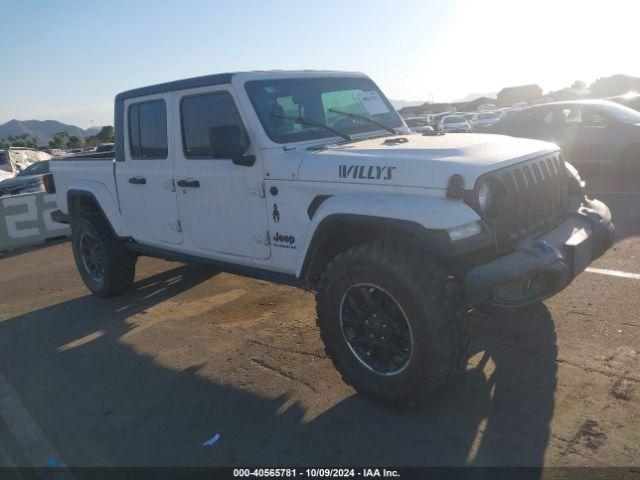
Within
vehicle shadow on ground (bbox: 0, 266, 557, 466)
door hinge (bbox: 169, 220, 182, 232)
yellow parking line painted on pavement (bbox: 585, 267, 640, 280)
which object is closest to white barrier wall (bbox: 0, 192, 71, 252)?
vehicle shadow on ground (bbox: 0, 266, 557, 466)

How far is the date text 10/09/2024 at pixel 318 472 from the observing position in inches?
113

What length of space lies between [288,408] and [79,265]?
3952 mm

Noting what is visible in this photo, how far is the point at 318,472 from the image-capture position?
116 inches

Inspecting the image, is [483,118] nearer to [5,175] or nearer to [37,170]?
[37,170]

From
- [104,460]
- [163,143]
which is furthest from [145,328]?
[104,460]

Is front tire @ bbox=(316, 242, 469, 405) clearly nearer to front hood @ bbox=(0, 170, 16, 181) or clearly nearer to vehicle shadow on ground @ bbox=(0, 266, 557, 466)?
vehicle shadow on ground @ bbox=(0, 266, 557, 466)

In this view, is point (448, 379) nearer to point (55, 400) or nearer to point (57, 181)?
point (55, 400)

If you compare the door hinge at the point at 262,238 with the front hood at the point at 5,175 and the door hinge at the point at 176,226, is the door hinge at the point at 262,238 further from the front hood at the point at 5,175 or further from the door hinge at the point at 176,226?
the front hood at the point at 5,175

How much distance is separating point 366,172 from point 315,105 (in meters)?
1.32

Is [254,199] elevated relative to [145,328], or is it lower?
elevated

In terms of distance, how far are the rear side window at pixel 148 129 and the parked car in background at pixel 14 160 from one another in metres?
15.2

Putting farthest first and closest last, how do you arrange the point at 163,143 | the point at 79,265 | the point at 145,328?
the point at 79,265 → the point at 145,328 → the point at 163,143

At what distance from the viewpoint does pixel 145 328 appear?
531cm

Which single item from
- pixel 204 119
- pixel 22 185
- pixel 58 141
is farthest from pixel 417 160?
pixel 58 141
